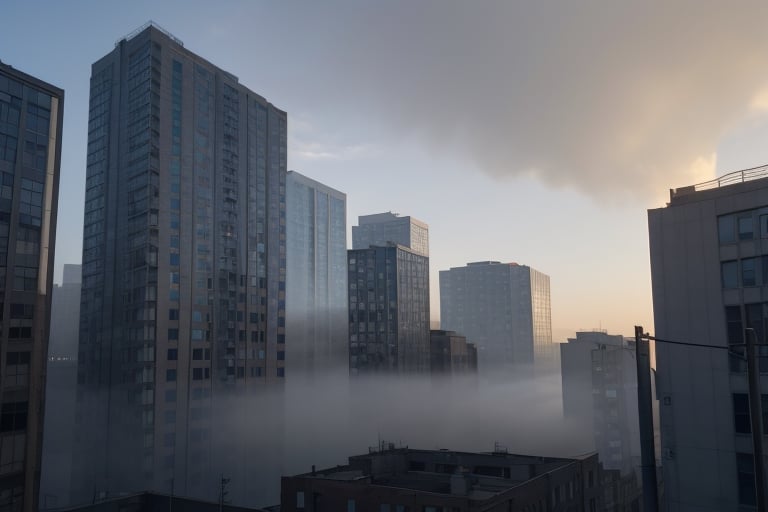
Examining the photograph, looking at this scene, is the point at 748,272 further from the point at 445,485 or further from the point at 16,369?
the point at 16,369

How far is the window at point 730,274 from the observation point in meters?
37.7

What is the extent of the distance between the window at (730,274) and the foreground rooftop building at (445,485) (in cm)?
2842

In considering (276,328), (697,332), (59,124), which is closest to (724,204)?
(697,332)

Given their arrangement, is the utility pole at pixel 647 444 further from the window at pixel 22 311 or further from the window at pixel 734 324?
the window at pixel 22 311

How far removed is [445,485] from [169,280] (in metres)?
53.2

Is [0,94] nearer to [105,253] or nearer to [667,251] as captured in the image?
[105,253]

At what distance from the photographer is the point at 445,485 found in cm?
6756

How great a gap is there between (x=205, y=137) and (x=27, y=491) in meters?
65.6

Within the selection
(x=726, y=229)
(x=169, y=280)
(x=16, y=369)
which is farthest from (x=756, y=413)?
(x=169, y=280)

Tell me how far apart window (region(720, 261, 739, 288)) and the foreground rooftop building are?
2842cm

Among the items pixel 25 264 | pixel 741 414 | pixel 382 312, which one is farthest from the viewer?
pixel 382 312

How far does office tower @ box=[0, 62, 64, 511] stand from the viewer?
55.0m

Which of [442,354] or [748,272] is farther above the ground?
[748,272]

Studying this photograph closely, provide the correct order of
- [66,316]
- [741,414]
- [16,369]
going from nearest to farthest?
[741,414]
[16,369]
[66,316]
